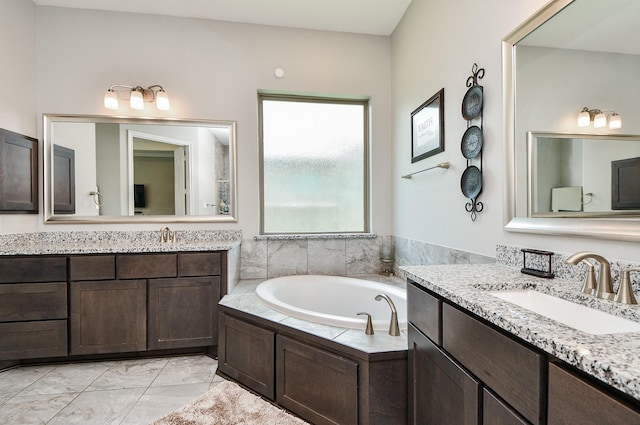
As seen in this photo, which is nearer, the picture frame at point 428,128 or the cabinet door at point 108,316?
the picture frame at point 428,128

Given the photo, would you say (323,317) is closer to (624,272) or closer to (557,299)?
(557,299)

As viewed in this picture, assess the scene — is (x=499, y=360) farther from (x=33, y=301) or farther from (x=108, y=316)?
(x=33, y=301)

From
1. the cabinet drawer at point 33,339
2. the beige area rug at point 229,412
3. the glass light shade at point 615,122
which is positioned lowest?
the beige area rug at point 229,412

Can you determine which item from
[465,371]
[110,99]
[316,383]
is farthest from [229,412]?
[110,99]

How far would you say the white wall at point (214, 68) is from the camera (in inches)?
105

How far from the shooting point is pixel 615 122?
104cm

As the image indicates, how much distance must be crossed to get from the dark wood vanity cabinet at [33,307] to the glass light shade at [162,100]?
1.42m

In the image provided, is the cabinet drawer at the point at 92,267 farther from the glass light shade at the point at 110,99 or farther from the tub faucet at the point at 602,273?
the tub faucet at the point at 602,273

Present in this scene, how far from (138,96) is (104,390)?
2240mm

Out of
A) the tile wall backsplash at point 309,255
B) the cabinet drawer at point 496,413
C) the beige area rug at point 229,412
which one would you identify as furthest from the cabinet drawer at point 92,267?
the cabinet drawer at point 496,413

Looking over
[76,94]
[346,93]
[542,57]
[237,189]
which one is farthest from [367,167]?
[76,94]

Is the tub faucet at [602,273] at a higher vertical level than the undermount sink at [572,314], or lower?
higher

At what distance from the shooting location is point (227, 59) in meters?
2.84

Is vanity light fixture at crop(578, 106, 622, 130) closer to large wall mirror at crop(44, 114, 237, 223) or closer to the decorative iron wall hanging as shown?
the decorative iron wall hanging
